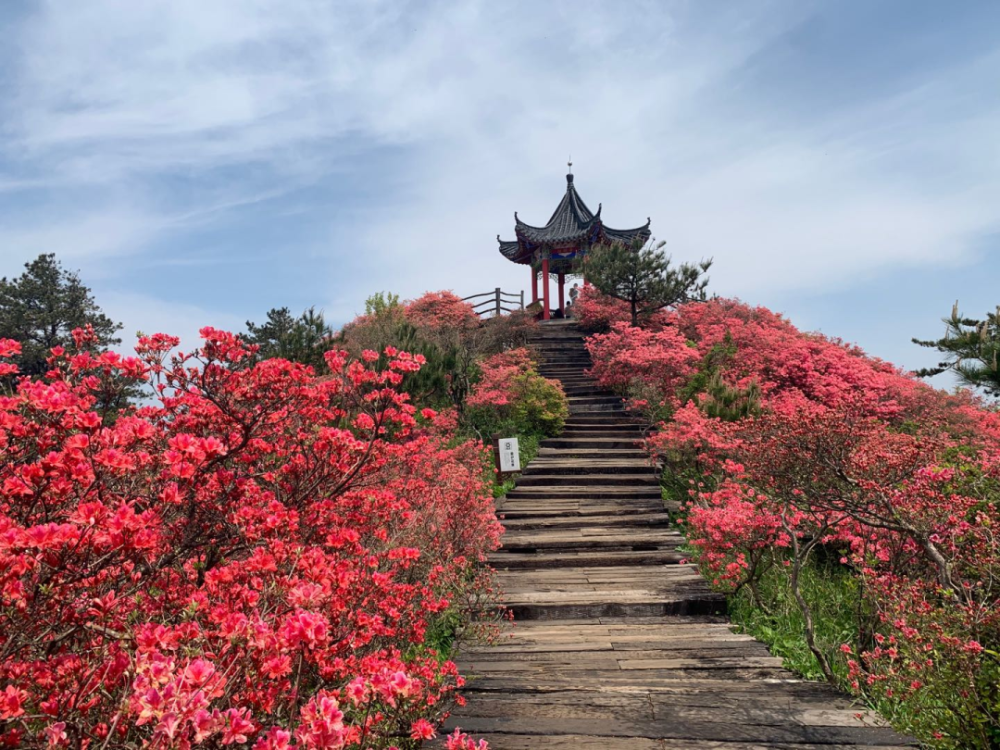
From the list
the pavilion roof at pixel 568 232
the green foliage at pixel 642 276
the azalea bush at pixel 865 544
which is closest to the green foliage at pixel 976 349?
the azalea bush at pixel 865 544

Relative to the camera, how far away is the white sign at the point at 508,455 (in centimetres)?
817

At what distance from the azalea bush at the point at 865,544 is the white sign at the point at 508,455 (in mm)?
2497

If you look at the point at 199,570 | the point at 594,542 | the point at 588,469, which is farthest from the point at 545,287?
the point at 199,570

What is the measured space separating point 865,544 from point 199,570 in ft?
17.2

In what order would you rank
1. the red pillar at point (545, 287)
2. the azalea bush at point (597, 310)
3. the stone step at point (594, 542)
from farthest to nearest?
the red pillar at point (545, 287) → the azalea bush at point (597, 310) → the stone step at point (594, 542)

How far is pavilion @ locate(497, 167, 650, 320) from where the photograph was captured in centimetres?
2242

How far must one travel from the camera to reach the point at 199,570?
265 cm

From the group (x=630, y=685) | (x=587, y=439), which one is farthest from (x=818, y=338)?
(x=630, y=685)

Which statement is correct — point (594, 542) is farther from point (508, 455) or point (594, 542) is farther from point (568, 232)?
point (568, 232)

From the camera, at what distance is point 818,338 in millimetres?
14797

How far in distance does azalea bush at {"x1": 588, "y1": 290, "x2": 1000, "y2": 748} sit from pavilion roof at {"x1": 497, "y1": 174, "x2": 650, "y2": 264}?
1391 cm

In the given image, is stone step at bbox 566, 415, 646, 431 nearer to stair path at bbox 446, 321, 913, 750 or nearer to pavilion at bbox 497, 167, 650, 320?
stair path at bbox 446, 321, 913, 750

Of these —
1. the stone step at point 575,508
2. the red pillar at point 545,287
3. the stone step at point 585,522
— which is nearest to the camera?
the stone step at point 585,522

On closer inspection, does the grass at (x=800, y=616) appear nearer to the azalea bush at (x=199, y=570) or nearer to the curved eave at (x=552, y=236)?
the azalea bush at (x=199, y=570)
